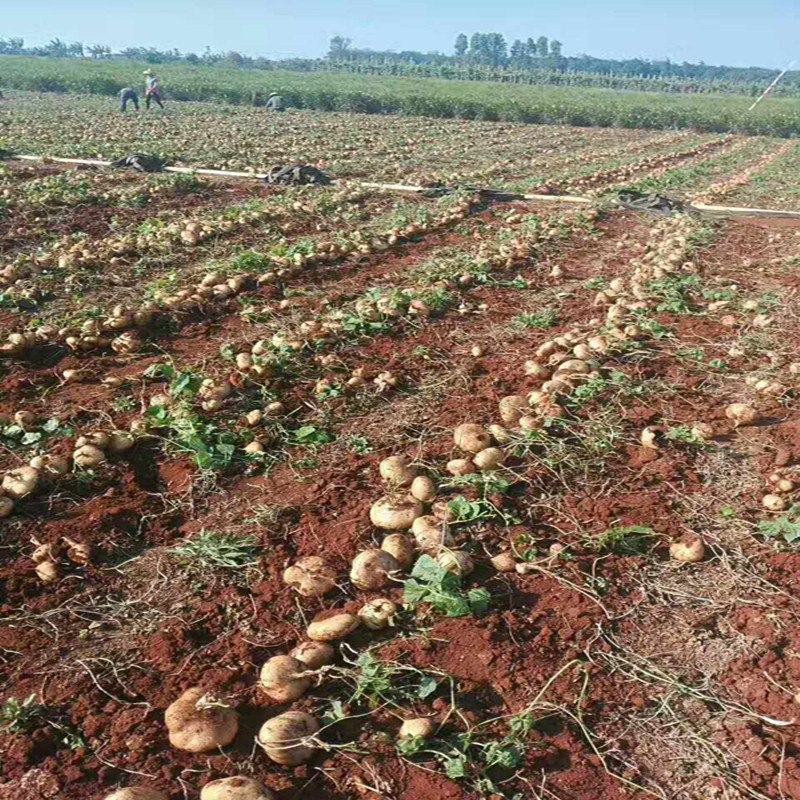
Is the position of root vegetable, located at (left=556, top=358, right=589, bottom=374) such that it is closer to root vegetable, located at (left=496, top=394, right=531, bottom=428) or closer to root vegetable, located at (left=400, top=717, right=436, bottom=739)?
root vegetable, located at (left=496, top=394, right=531, bottom=428)

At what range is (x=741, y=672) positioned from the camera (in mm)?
2855

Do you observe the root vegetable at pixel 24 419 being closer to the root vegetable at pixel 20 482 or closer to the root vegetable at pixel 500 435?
the root vegetable at pixel 20 482

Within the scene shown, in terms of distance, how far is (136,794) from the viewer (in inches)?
87.7

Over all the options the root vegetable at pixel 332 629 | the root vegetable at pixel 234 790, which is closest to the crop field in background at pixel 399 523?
the root vegetable at pixel 332 629

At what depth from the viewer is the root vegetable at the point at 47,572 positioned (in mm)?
3297

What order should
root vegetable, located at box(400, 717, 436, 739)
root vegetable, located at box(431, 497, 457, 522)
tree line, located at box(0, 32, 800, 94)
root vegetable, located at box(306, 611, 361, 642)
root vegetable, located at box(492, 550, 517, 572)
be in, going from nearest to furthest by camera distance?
root vegetable, located at box(400, 717, 436, 739) → root vegetable, located at box(306, 611, 361, 642) → root vegetable, located at box(492, 550, 517, 572) → root vegetable, located at box(431, 497, 457, 522) → tree line, located at box(0, 32, 800, 94)

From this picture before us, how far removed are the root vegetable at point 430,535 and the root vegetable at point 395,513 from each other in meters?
0.08

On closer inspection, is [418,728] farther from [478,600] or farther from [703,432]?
[703,432]

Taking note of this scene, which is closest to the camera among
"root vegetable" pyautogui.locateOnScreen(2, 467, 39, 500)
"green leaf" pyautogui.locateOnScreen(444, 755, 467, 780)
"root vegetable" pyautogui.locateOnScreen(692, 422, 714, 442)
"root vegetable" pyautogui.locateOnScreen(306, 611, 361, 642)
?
"green leaf" pyautogui.locateOnScreen(444, 755, 467, 780)

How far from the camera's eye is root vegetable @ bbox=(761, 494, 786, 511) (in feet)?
12.6

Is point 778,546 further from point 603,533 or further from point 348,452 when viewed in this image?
point 348,452

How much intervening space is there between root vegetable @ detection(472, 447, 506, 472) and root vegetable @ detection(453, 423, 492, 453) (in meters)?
0.09

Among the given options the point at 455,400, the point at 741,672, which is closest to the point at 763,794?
the point at 741,672

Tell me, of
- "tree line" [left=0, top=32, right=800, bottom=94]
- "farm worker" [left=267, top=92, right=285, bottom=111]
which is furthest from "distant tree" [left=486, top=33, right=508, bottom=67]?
"farm worker" [left=267, top=92, right=285, bottom=111]
